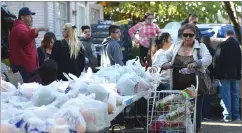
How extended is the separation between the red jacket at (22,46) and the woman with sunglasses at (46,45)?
96 cm

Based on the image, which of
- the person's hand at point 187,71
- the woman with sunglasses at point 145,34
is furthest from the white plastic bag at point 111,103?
the woman with sunglasses at point 145,34

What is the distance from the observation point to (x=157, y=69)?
9.29 m

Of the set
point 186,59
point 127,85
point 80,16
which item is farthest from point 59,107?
point 80,16

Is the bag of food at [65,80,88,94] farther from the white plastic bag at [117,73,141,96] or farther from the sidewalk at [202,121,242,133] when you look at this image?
the sidewalk at [202,121,242,133]

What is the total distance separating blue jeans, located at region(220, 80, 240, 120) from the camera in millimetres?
13062

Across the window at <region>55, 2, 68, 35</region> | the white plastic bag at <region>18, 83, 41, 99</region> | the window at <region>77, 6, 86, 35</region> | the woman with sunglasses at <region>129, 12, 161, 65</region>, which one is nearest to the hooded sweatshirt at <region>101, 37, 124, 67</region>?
the woman with sunglasses at <region>129, 12, 161, 65</region>

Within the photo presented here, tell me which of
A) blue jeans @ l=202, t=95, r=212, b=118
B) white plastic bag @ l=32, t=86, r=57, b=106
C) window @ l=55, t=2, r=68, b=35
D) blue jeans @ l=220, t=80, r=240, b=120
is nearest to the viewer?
white plastic bag @ l=32, t=86, r=57, b=106

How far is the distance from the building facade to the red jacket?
6.81 m

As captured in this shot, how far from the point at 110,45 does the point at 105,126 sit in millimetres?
6142

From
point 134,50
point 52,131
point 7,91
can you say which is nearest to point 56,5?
point 134,50

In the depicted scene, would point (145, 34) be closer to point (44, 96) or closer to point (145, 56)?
point (145, 56)

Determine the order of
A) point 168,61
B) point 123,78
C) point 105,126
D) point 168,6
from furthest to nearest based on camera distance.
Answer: point 168,6 → point 168,61 → point 123,78 → point 105,126

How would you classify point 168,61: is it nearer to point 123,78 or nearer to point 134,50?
point 123,78

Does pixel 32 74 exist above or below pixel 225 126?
above
